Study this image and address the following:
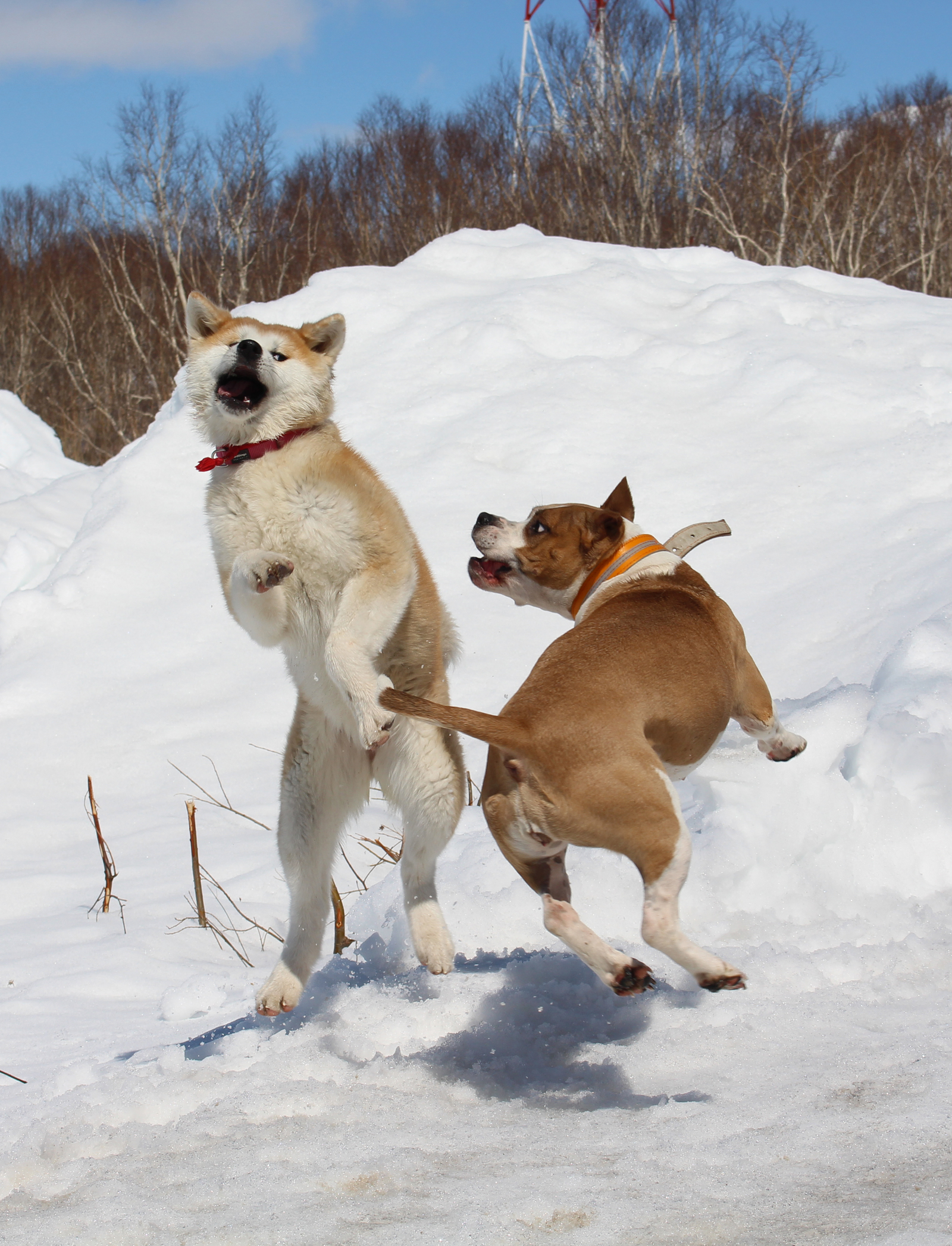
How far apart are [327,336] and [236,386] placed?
18.0 inches

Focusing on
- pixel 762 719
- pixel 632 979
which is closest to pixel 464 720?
pixel 632 979

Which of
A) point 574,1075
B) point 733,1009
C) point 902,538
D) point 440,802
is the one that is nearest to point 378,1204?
point 574,1075

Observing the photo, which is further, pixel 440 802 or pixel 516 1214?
pixel 440 802

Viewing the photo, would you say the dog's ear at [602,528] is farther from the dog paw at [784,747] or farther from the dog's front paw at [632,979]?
the dog's front paw at [632,979]

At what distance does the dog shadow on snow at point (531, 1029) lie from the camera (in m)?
2.67

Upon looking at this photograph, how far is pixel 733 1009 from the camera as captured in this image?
2.87 meters

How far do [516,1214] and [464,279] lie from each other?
9.80m

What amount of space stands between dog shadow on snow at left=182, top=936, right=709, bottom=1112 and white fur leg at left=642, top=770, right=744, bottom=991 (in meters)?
0.27

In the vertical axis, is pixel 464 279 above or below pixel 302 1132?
above

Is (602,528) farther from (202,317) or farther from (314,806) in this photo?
(202,317)

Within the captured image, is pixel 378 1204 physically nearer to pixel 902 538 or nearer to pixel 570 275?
pixel 902 538

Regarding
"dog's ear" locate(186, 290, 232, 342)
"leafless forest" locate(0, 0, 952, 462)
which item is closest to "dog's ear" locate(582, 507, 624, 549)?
"dog's ear" locate(186, 290, 232, 342)

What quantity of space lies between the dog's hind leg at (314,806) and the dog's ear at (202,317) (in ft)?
4.65

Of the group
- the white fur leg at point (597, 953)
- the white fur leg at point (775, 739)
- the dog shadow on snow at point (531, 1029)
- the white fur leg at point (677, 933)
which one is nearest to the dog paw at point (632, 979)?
the white fur leg at point (597, 953)
